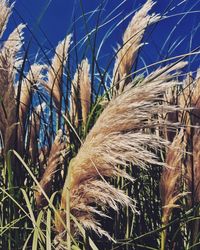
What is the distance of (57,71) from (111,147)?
1380 millimetres

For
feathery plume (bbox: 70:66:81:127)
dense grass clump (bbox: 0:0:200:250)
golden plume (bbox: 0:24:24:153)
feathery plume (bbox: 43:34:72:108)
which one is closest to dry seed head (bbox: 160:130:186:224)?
dense grass clump (bbox: 0:0:200:250)

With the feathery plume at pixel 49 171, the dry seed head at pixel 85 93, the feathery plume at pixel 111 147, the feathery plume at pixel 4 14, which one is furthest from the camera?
the dry seed head at pixel 85 93

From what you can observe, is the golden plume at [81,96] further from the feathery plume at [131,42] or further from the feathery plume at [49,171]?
the feathery plume at [49,171]

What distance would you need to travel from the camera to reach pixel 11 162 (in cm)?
251

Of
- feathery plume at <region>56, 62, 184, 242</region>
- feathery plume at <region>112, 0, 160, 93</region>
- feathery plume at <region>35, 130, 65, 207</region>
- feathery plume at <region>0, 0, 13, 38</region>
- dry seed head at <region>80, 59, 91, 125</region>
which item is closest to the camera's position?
feathery plume at <region>56, 62, 184, 242</region>

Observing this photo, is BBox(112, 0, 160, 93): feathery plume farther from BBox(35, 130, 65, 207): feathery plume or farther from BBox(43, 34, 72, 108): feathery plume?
BBox(35, 130, 65, 207): feathery plume

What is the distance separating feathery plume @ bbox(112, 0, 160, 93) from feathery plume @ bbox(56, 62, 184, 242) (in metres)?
1.19

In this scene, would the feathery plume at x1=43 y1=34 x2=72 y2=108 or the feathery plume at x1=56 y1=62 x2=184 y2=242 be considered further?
the feathery plume at x1=43 y1=34 x2=72 y2=108

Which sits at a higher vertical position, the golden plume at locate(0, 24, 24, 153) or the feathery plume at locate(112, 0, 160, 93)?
the feathery plume at locate(112, 0, 160, 93)

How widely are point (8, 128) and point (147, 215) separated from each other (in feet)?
3.08

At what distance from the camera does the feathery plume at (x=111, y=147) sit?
188cm

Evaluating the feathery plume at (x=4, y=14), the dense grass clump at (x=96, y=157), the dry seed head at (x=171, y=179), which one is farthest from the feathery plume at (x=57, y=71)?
the dry seed head at (x=171, y=179)

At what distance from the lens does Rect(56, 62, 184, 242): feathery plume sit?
6.18ft

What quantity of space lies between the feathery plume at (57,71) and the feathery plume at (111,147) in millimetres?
1198
